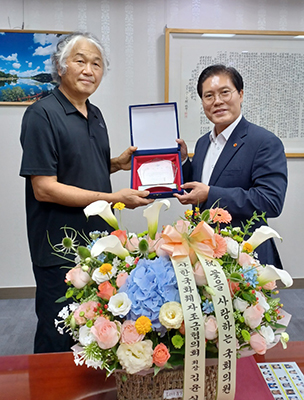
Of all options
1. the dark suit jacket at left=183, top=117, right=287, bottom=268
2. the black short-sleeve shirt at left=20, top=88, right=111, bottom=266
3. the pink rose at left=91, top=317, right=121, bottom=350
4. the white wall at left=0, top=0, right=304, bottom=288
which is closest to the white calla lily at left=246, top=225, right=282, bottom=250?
the pink rose at left=91, top=317, right=121, bottom=350

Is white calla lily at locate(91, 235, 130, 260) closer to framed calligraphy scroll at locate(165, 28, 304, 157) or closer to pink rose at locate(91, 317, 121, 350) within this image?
pink rose at locate(91, 317, 121, 350)

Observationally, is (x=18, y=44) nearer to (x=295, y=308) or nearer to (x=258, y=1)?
(x=258, y=1)

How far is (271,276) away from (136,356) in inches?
12.6

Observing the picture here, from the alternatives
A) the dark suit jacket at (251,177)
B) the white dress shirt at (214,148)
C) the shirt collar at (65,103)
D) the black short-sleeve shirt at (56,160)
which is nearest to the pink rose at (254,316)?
the dark suit jacket at (251,177)

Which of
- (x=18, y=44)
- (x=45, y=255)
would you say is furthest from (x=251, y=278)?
(x=18, y=44)

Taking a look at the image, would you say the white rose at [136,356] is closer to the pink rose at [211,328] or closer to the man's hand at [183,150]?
the pink rose at [211,328]

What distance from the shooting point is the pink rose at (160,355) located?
67cm

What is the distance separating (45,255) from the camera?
1.69m

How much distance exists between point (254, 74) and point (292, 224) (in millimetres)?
1319

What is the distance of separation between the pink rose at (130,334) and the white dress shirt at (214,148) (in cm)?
127

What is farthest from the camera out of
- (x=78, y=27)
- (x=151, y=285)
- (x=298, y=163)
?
(x=298, y=163)

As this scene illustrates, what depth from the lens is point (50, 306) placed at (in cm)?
173

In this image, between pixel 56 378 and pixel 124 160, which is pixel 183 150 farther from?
pixel 56 378

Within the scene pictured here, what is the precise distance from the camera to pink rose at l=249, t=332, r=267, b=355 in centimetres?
72
